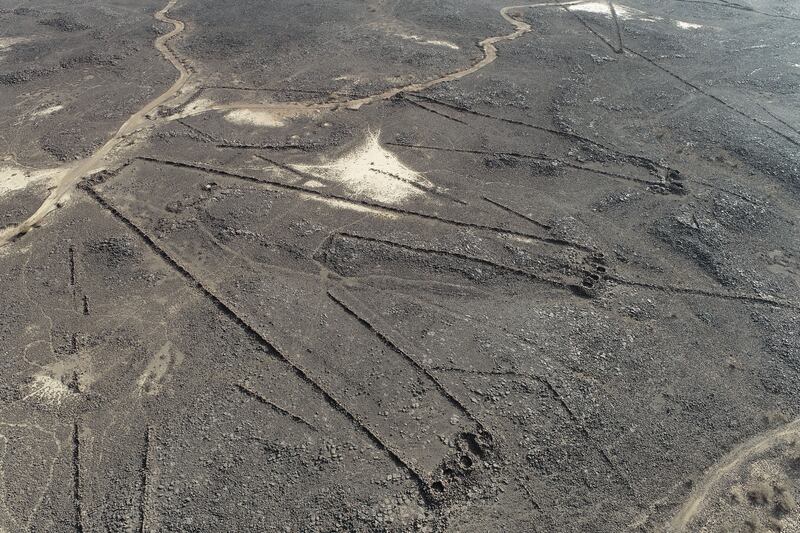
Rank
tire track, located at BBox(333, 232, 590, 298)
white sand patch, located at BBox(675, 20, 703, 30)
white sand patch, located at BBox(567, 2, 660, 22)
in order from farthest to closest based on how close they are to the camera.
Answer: white sand patch, located at BBox(567, 2, 660, 22)
white sand patch, located at BBox(675, 20, 703, 30)
tire track, located at BBox(333, 232, 590, 298)

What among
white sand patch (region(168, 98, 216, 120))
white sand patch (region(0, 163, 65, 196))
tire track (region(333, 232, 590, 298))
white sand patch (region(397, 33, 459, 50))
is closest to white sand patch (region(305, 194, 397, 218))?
tire track (region(333, 232, 590, 298))

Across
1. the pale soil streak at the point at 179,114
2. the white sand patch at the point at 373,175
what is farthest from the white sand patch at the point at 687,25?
the white sand patch at the point at 373,175

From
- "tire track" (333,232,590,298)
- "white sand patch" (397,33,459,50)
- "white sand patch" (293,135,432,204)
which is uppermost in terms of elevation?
"white sand patch" (397,33,459,50)

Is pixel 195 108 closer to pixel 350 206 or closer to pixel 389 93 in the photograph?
pixel 389 93

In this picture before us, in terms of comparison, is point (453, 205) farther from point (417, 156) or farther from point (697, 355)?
point (697, 355)

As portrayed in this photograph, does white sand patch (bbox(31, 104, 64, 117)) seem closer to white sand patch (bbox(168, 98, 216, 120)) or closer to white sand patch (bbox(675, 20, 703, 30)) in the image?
white sand patch (bbox(168, 98, 216, 120))

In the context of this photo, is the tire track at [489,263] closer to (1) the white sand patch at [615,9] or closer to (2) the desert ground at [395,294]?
(2) the desert ground at [395,294]

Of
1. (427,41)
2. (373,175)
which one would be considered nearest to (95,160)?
(373,175)
